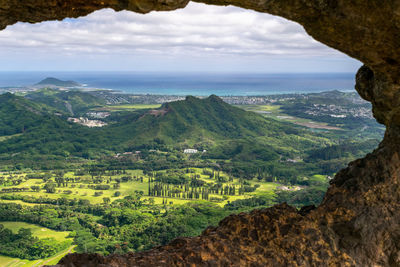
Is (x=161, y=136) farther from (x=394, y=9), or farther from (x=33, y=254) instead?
(x=394, y=9)

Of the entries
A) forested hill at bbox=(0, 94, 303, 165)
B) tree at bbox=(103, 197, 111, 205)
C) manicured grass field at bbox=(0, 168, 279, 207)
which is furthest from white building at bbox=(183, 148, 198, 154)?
tree at bbox=(103, 197, 111, 205)

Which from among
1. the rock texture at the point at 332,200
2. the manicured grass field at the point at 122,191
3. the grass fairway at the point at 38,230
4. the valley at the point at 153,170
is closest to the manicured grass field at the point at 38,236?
the grass fairway at the point at 38,230

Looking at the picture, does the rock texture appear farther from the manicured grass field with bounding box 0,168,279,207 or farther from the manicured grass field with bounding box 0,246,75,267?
the manicured grass field with bounding box 0,168,279,207

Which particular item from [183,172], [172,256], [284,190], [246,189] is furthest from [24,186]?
[172,256]

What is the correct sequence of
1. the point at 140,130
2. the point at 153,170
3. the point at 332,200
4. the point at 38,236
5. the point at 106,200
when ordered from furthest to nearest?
the point at 140,130, the point at 153,170, the point at 106,200, the point at 38,236, the point at 332,200

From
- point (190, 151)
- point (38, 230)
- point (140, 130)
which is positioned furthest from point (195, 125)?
point (38, 230)

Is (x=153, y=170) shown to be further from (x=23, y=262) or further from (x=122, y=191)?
(x=23, y=262)
